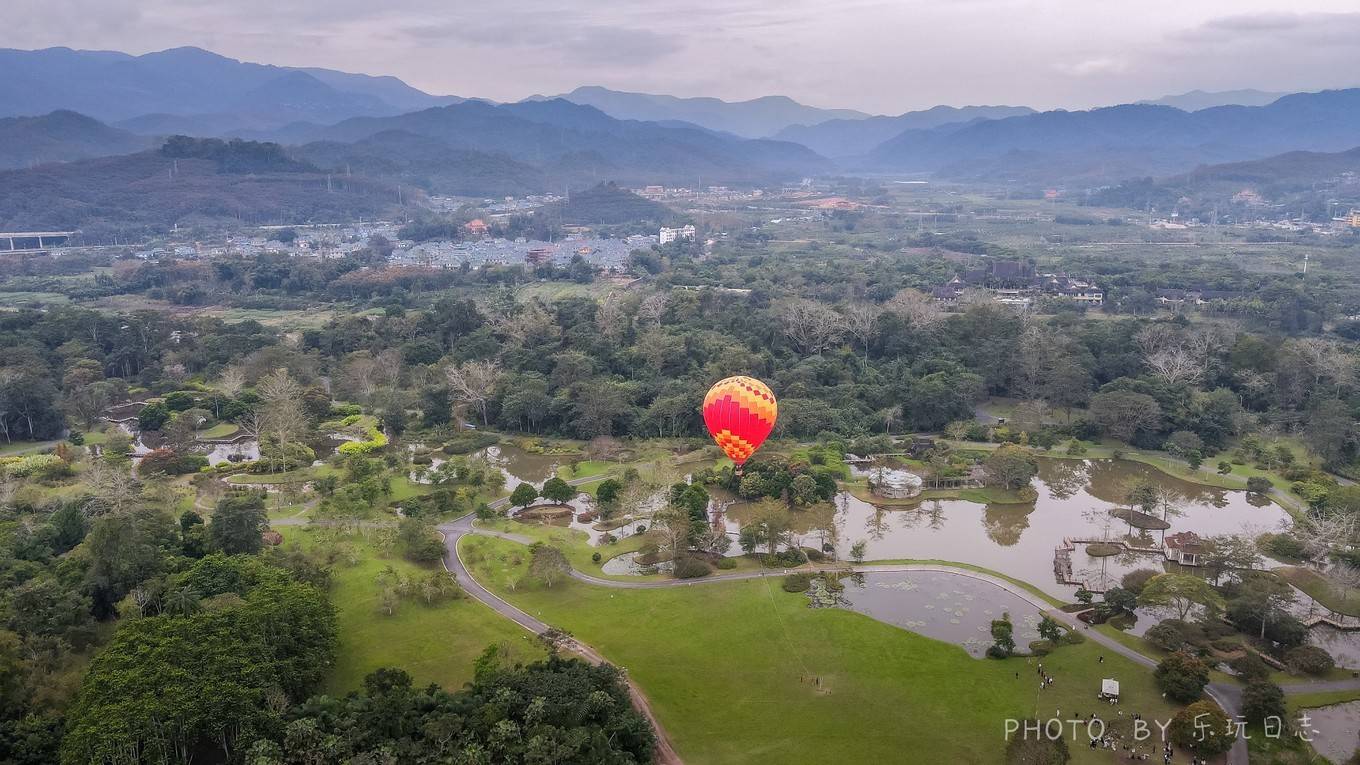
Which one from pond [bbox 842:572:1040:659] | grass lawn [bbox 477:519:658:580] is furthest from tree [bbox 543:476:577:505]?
pond [bbox 842:572:1040:659]

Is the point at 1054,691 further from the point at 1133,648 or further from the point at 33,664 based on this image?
the point at 33,664

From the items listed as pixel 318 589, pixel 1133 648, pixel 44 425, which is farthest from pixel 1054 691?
pixel 44 425

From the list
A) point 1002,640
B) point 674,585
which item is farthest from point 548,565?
point 1002,640

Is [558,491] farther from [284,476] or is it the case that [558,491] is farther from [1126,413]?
[1126,413]

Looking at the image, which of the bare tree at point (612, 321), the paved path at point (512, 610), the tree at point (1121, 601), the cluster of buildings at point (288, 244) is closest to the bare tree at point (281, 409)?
the paved path at point (512, 610)

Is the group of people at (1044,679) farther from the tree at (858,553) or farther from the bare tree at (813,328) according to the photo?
the bare tree at (813,328)
